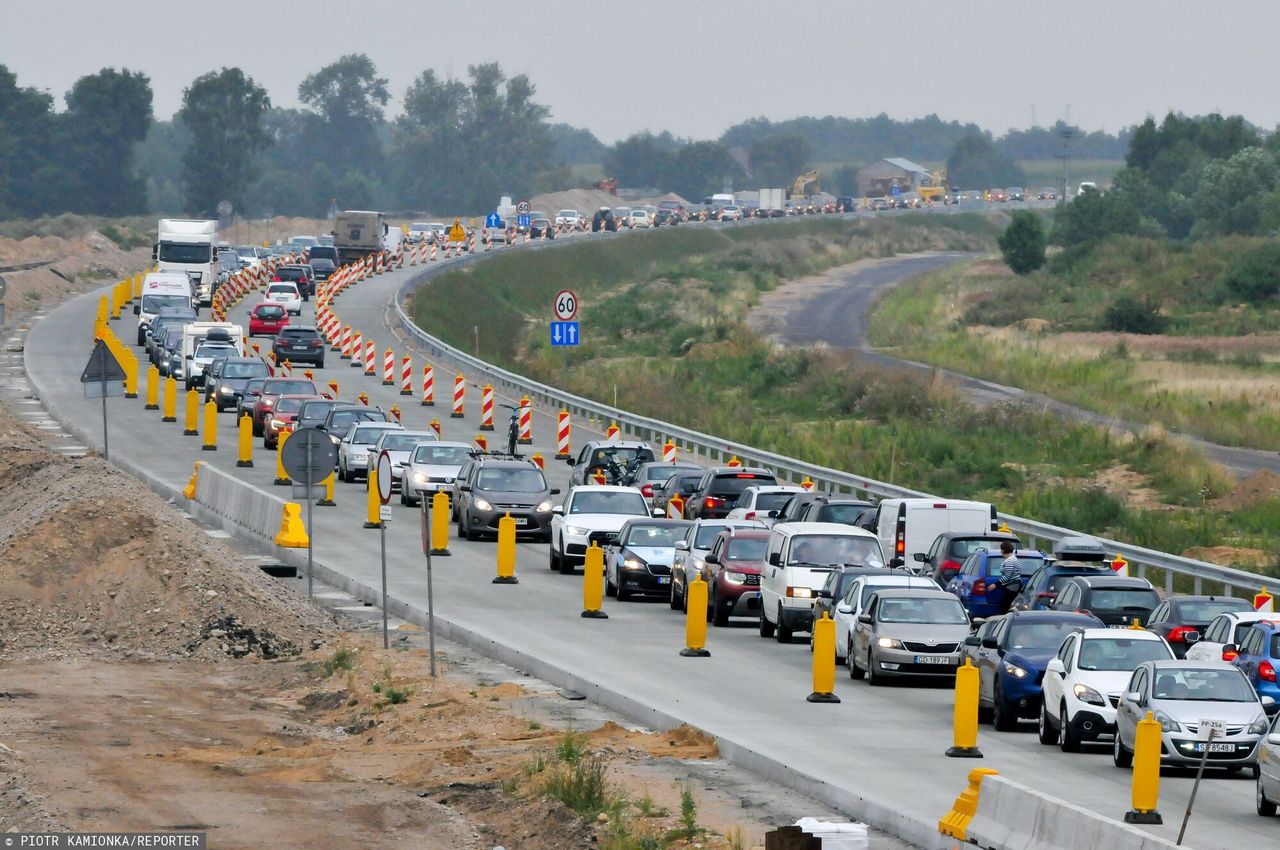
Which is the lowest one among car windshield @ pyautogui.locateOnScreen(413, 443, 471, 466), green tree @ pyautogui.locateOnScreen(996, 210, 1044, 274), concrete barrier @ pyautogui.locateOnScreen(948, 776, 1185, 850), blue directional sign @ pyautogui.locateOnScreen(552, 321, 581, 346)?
car windshield @ pyautogui.locateOnScreen(413, 443, 471, 466)

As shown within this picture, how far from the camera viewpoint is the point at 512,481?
4047cm

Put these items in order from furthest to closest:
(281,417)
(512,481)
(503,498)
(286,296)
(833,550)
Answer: (286,296) < (281,417) < (512,481) < (503,498) < (833,550)

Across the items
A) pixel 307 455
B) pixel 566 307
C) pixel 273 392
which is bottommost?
pixel 273 392

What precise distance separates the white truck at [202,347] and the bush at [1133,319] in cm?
3985

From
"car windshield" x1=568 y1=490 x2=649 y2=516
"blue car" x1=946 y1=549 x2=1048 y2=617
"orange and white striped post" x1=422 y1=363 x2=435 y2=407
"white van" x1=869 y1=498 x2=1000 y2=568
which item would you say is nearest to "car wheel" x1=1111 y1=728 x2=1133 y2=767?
"blue car" x1=946 y1=549 x2=1048 y2=617

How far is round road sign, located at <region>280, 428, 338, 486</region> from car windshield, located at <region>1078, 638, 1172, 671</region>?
1039 centimetres

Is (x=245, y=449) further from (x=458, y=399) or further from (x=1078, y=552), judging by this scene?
(x=1078, y=552)

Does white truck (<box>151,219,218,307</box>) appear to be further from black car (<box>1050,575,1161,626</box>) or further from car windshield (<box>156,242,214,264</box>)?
black car (<box>1050,575,1161,626</box>)

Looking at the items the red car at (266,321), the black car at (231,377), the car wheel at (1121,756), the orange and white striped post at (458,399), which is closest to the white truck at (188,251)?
the red car at (266,321)

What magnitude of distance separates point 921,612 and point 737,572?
5618 mm

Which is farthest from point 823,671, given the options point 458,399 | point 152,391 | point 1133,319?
point 1133,319

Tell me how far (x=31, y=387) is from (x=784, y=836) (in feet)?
171

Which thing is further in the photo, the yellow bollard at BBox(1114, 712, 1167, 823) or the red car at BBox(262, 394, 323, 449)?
the red car at BBox(262, 394, 323, 449)

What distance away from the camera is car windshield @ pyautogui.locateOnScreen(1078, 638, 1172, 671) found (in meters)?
22.1
